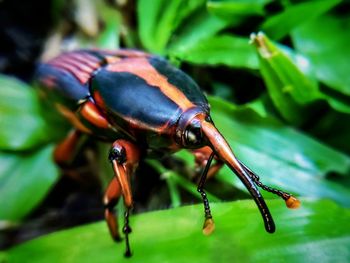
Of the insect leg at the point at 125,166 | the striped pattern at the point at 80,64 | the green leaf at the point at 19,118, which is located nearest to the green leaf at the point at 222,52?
the striped pattern at the point at 80,64

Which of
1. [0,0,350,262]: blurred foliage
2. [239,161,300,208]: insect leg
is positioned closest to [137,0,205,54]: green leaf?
[0,0,350,262]: blurred foliage

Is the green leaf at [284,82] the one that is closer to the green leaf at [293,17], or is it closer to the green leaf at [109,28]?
the green leaf at [293,17]

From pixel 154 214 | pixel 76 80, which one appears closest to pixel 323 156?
pixel 154 214

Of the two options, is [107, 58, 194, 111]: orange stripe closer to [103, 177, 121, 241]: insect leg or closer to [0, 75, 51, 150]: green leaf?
[103, 177, 121, 241]: insect leg

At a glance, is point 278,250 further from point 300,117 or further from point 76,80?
point 76,80

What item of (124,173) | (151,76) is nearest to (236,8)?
(151,76)

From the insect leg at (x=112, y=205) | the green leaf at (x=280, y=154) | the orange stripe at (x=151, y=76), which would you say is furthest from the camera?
the green leaf at (x=280, y=154)

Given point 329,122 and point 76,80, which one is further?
point 329,122
